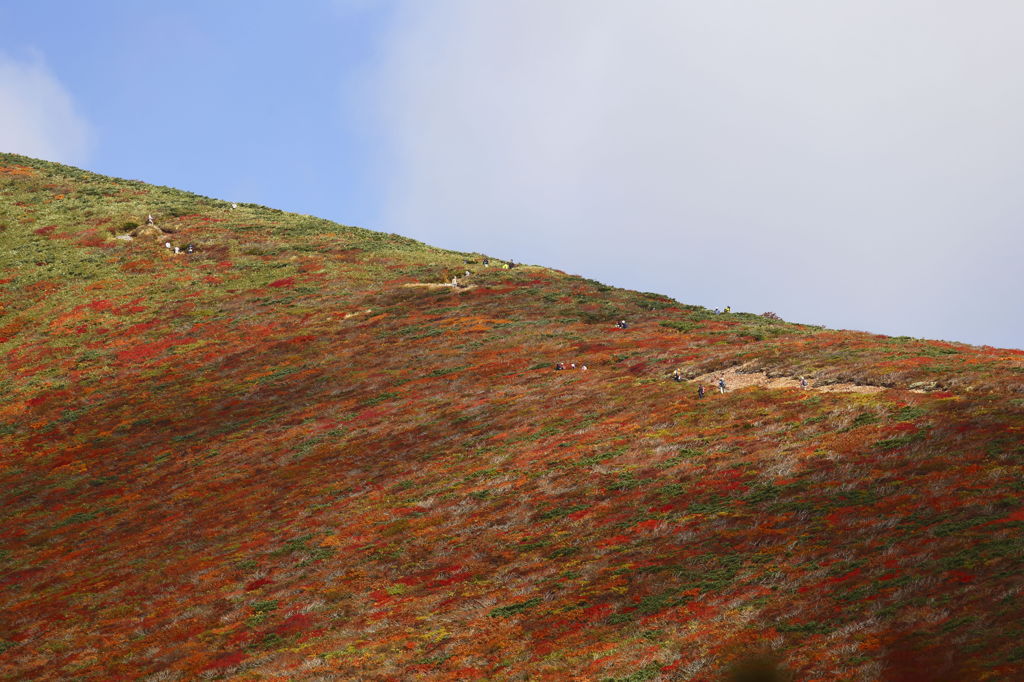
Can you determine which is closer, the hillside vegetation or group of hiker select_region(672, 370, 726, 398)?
the hillside vegetation

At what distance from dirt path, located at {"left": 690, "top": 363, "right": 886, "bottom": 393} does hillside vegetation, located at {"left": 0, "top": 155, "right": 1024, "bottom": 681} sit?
0.57 meters

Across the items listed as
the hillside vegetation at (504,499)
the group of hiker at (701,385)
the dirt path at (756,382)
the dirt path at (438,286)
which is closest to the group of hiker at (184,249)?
the hillside vegetation at (504,499)

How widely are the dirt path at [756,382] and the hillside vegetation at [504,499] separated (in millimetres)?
569

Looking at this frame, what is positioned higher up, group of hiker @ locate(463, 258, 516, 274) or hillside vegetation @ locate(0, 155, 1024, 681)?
group of hiker @ locate(463, 258, 516, 274)

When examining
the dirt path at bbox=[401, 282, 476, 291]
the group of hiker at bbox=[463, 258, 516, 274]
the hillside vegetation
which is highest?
the group of hiker at bbox=[463, 258, 516, 274]

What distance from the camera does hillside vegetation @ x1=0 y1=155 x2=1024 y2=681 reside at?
20000 millimetres

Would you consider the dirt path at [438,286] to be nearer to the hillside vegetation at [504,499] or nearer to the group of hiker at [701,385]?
the hillside vegetation at [504,499]

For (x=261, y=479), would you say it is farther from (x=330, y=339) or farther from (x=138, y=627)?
(x=330, y=339)

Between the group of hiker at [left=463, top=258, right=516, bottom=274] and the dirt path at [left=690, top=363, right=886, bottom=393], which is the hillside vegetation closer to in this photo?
the dirt path at [left=690, top=363, right=886, bottom=393]

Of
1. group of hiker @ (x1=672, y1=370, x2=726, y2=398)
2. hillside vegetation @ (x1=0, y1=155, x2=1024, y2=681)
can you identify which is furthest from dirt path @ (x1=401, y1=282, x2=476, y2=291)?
group of hiker @ (x1=672, y1=370, x2=726, y2=398)

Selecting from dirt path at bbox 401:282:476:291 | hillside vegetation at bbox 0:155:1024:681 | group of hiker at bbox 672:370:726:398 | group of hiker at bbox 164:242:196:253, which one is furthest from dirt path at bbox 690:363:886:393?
group of hiker at bbox 164:242:196:253

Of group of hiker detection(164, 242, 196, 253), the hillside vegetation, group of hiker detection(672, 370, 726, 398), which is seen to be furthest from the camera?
group of hiker detection(164, 242, 196, 253)

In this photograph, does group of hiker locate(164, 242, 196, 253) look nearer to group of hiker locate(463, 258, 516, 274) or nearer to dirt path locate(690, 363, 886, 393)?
group of hiker locate(463, 258, 516, 274)

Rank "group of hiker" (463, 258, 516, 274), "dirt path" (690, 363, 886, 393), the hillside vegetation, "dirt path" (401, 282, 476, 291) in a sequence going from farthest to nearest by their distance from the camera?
"group of hiker" (463, 258, 516, 274) < "dirt path" (401, 282, 476, 291) < "dirt path" (690, 363, 886, 393) < the hillside vegetation
